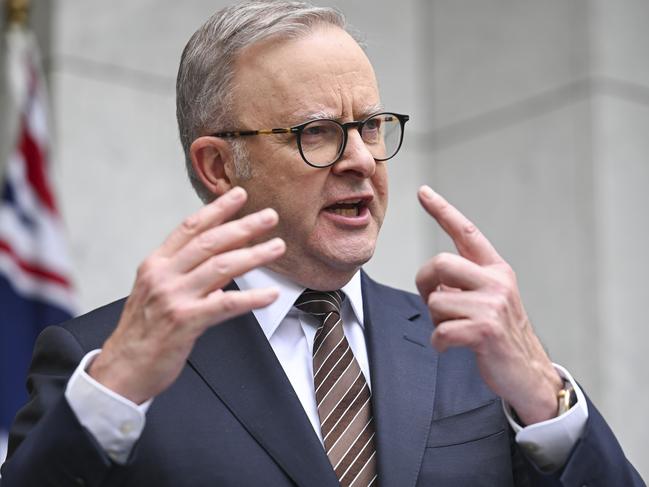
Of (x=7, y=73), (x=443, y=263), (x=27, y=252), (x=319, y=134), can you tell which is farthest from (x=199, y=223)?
(x=7, y=73)

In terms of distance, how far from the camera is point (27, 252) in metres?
4.11

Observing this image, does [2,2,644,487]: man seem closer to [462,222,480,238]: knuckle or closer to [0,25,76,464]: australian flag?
[462,222,480,238]: knuckle

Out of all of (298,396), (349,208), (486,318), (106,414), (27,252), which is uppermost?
(349,208)

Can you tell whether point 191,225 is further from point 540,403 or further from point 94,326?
point 540,403

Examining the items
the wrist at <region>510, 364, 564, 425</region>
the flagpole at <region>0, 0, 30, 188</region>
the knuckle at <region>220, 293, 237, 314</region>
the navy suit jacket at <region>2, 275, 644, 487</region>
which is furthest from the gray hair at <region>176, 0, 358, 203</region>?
the flagpole at <region>0, 0, 30, 188</region>

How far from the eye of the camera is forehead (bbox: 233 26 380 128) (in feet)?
8.02

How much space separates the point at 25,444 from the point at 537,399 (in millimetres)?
982

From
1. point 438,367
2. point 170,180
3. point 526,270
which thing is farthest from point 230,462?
point 526,270

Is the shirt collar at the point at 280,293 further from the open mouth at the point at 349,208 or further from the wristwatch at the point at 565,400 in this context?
the wristwatch at the point at 565,400

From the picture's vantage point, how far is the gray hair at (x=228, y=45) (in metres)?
2.53

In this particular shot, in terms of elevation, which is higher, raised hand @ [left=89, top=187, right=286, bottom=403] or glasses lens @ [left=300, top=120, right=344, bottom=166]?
glasses lens @ [left=300, top=120, right=344, bottom=166]

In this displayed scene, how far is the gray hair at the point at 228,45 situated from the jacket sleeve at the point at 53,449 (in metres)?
0.71

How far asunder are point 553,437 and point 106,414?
0.85m

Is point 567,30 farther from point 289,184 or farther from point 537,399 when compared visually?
point 537,399
